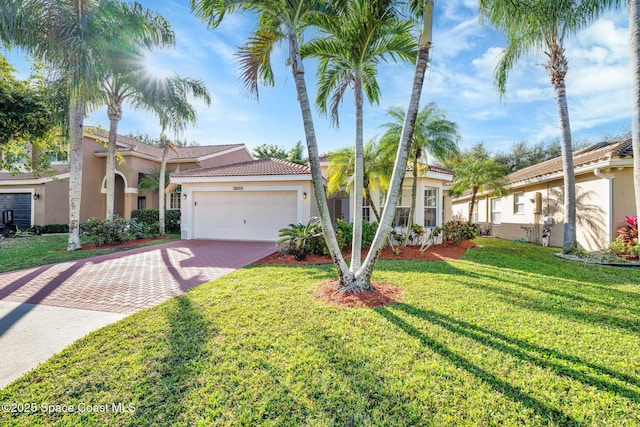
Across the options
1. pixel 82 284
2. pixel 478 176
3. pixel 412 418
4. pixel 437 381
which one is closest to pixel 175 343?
pixel 412 418

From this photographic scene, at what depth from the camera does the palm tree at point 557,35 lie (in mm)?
9406

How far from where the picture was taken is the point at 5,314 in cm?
482

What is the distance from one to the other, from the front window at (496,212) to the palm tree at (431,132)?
1082cm

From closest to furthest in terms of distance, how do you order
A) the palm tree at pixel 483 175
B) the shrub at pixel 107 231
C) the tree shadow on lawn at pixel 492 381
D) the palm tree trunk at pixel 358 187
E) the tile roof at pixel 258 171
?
1. the tree shadow on lawn at pixel 492 381
2. the palm tree trunk at pixel 358 187
3. the shrub at pixel 107 231
4. the tile roof at pixel 258 171
5. the palm tree at pixel 483 175

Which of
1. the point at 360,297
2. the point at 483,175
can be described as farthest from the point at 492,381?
the point at 483,175

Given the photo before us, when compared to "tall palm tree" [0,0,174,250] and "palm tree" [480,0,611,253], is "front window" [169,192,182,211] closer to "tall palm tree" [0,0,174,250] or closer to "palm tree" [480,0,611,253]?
"tall palm tree" [0,0,174,250]

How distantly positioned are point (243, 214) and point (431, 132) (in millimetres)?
9619

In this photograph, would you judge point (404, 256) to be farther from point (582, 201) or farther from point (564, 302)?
point (582, 201)

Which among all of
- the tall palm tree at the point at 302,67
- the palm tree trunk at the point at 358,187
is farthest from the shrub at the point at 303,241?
the tall palm tree at the point at 302,67

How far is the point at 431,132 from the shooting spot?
10594mm

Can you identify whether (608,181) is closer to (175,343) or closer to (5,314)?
(175,343)

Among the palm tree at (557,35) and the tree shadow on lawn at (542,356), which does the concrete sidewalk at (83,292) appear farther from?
the palm tree at (557,35)

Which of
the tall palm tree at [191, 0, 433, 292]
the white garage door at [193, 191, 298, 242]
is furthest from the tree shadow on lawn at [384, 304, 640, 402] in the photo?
the white garage door at [193, 191, 298, 242]

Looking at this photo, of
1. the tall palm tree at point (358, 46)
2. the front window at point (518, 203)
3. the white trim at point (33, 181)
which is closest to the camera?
the tall palm tree at point (358, 46)
